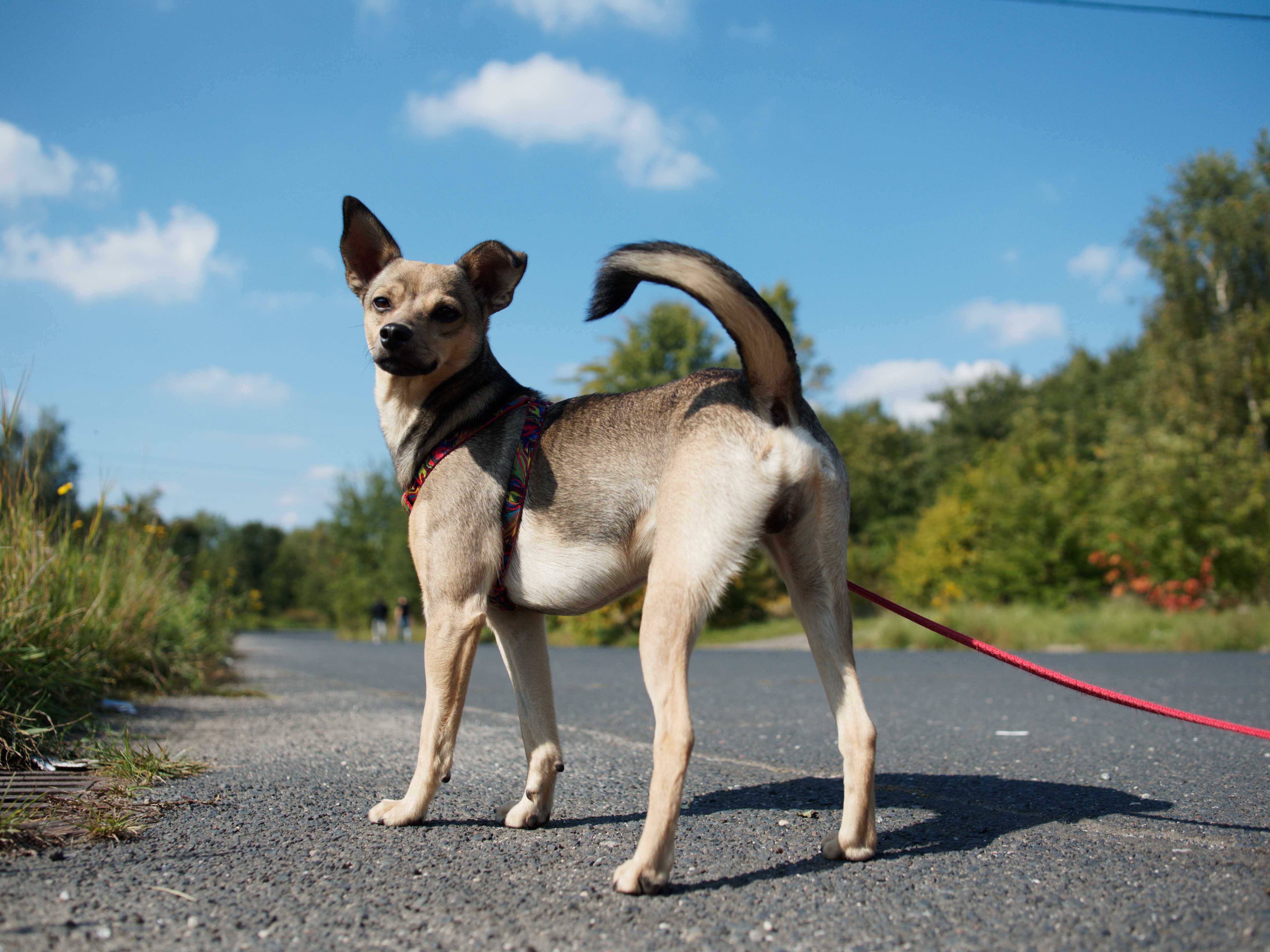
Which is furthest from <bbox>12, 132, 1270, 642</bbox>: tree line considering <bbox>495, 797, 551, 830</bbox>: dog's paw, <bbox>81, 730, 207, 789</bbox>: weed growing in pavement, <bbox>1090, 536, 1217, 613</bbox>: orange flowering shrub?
<bbox>495, 797, 551, 830</bbox>: dog's paw

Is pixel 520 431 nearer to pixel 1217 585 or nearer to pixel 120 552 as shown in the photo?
pixel 120 552

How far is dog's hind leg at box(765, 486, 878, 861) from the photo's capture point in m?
3.01

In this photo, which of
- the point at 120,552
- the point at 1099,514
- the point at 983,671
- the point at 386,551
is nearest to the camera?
the point at 120,552

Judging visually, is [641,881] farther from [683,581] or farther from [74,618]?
[74,618]

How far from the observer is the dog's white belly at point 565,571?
10.7ft

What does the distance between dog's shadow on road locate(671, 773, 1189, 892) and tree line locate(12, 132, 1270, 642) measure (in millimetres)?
10195

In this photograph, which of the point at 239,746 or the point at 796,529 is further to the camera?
the point at 239,746

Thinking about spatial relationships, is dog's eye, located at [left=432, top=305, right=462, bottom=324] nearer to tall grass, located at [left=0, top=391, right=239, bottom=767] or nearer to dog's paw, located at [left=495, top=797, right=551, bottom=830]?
dog's paw, located at [left=495, top=797, right=551, bottom=830]

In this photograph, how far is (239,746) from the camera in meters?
5.54

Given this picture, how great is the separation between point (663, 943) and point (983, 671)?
1168 cm

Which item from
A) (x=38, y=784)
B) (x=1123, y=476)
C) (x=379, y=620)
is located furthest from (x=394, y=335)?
(x=379, y=620)

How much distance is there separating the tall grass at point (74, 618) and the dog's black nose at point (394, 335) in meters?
2.82

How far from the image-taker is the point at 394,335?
Result: 351 centimetres

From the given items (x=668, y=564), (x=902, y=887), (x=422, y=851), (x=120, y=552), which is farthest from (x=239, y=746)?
(x=120, y=552)
